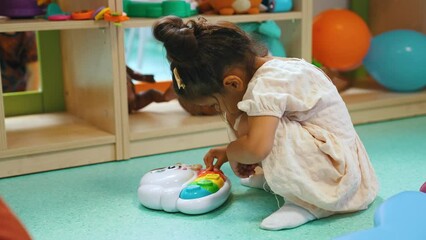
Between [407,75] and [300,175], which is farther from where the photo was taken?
[407,75]

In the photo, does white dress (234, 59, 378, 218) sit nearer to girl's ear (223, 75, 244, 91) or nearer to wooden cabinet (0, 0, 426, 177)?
girl's ear (223, 75, 244, 91)

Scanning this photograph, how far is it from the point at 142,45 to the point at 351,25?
1553mm

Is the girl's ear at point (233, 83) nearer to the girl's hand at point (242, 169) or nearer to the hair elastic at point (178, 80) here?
the hair elastic at point (178, 80)

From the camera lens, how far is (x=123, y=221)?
119 cm

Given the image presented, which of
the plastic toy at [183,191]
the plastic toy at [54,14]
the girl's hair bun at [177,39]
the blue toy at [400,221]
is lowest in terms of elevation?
the plastic toy at [183,191]

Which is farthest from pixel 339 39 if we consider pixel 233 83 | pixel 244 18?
pixel 233 83

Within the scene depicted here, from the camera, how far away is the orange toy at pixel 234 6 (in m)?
1.69

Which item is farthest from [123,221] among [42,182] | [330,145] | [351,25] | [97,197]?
[351,25]

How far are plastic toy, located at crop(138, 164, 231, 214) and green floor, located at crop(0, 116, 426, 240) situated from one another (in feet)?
0.06

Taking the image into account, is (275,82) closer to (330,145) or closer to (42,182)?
(330,145)

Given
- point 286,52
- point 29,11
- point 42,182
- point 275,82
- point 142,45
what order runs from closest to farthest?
point 275,82
point 42,182
point 29,11
point 286,52
point 142,45

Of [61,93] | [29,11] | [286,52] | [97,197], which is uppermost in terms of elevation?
[29,11]

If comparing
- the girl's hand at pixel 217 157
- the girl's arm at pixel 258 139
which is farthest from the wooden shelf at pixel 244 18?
the girl's arm at pixel 258 139

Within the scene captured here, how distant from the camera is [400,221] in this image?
961mm
